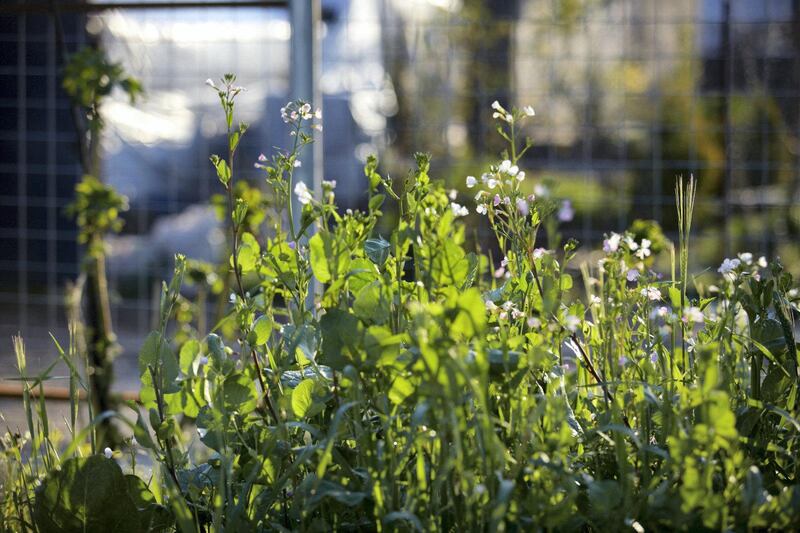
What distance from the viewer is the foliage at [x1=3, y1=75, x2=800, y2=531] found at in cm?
75

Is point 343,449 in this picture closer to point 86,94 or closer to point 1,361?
point 86,94

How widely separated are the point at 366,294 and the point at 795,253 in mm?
2708

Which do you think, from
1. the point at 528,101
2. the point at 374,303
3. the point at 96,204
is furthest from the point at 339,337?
the point at 528,101

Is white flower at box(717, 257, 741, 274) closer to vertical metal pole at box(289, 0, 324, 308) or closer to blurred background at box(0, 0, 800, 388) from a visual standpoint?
vertical metal pole at box(289, 0, 324, 308)

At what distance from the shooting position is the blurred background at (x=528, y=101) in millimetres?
3287

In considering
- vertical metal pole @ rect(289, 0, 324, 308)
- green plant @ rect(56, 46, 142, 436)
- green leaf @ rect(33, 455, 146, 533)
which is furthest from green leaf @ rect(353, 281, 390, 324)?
green plant @ rect(56, 46, 142, 436)

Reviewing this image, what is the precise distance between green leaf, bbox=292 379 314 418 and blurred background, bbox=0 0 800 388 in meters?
2.38

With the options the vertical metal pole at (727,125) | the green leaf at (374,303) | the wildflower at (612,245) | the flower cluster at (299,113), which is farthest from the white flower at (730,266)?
the vertical metal pole at (727,125)

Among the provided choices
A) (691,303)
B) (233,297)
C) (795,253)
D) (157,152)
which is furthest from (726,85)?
(233,297)

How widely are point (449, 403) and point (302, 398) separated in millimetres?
256

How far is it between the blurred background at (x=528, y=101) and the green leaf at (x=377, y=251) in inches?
89.1

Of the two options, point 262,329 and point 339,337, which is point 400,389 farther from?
point 262,329

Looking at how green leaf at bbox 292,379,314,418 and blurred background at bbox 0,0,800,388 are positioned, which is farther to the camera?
blurred background at bbox 0,0,800,388

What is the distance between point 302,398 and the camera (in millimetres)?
923
